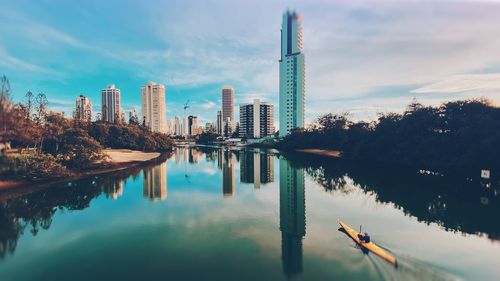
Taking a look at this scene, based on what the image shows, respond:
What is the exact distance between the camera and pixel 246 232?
815 inches

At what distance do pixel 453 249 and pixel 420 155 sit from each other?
37.0 m

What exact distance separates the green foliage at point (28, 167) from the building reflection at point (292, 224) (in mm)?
33132

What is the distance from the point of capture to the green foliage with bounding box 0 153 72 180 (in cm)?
3403

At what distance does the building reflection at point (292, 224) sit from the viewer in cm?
1572

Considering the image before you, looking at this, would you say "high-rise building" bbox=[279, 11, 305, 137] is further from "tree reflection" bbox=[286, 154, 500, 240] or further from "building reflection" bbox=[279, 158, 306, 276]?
"building reflection" bbox=[279, 158, 306, 276]

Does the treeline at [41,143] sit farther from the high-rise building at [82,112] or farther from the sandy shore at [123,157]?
the high-rise building at [82,112]

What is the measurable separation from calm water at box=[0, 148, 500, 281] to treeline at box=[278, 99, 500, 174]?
14.4 ft

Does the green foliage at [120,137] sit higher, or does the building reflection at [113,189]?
the green foliage at [120,137]

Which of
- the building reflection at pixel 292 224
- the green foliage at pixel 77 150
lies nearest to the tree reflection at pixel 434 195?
the building reflection at pixel 292 224

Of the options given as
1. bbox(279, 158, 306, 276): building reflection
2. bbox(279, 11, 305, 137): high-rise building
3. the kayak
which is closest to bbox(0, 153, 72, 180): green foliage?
bbox(279, 158, 306, 276): building reflection

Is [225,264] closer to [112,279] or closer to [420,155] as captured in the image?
[112,279]

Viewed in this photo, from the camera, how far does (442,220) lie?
23578 millimetres

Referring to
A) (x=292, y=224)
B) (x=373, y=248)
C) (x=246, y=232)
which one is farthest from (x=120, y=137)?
(x=373, y=248)

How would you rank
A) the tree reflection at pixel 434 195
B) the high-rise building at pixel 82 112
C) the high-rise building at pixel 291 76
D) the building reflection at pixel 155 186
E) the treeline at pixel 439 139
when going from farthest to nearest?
the high-rise building at pixel 291 76, the high-rise building at pixel 82 112, the treeline at pixel 439 139, the building reflection at pixel 155 186, the tree reflection at pixel 434 195
